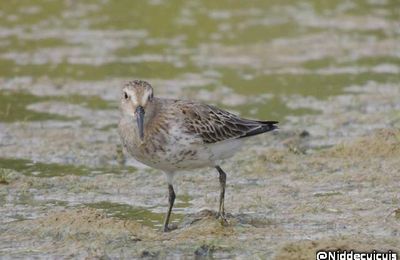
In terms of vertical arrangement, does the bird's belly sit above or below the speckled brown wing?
below

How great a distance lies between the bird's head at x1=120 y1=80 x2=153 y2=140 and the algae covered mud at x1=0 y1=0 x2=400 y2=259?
92 cm

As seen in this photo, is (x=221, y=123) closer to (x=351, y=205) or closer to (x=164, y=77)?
(x=351, y=205)

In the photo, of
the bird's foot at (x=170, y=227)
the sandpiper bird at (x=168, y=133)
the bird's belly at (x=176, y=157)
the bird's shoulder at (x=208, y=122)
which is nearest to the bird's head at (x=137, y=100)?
the sandpiper bird at (x=168, y=133)

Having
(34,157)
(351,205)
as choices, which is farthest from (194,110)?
(34,157)

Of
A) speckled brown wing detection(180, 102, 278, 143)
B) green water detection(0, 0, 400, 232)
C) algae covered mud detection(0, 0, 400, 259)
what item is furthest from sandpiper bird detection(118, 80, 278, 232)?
green water detection(0, 0, 400, 232)

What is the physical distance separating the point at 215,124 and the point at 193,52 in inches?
323

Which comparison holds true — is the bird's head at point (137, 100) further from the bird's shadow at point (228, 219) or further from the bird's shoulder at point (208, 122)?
the bird's shadow at point (228, 219)

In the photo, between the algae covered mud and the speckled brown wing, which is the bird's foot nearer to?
the algae covered mud

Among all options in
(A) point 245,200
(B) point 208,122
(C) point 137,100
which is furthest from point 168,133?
(A) point 245,200

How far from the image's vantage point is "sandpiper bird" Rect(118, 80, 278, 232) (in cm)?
860

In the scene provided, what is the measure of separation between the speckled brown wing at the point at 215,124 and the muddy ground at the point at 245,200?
68 centimetres

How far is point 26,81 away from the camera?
15.5 metres

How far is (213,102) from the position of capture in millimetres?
14203

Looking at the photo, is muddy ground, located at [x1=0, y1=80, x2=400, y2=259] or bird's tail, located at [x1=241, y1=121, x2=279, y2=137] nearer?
muddy ground, located at [x1=0, y1=80, x2=400, y2=259]
